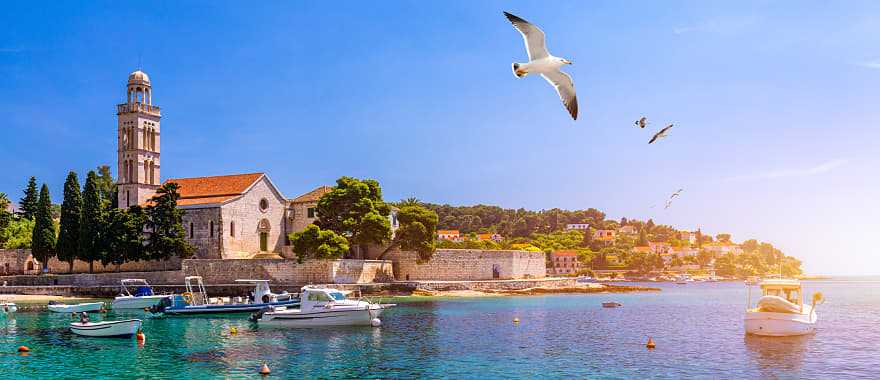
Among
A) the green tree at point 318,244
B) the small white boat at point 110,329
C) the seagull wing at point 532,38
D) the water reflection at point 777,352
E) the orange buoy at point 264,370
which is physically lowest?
the water reflection at point 777,352

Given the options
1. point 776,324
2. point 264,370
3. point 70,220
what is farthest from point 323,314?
point 70,220

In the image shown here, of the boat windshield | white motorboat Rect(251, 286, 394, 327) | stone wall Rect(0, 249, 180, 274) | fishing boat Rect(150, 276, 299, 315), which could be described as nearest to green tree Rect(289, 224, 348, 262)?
stone wall Rect(0, 249, 180, 274)

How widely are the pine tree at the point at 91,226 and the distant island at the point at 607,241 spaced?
230 ft

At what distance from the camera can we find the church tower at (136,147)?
56.3 meters

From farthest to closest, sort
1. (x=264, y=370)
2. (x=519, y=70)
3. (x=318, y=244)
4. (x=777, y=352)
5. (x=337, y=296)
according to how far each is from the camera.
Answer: (x=318, y=244) → (x=337, y=296) → (x=777, y=352) → (x=264, y=370) → (x=519, y=70)

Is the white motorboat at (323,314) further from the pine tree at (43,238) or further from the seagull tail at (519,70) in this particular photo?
the pine tree at (43,238)

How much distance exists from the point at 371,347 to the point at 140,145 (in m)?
39.5

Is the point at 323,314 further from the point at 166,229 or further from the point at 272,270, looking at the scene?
the point at 166,229

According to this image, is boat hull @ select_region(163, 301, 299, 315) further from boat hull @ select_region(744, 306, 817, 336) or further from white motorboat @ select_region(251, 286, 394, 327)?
boat hull @ select_region(744, 306, 817, 336)

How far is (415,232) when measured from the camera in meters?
54.1

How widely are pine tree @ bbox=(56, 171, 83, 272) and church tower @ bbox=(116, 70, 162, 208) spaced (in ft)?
13.3

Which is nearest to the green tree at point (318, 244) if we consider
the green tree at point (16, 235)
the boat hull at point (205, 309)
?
the boat hull at point (205, 309)

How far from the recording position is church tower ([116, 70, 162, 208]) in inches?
2218

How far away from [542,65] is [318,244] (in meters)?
39.1
